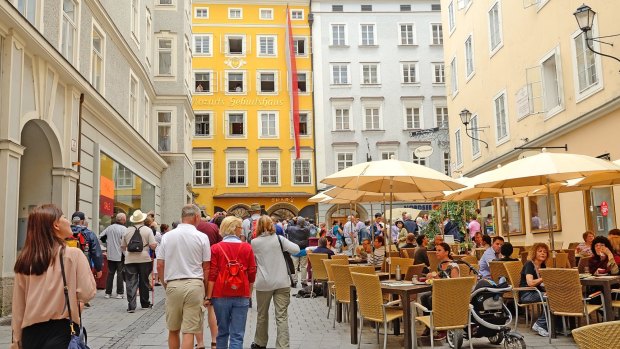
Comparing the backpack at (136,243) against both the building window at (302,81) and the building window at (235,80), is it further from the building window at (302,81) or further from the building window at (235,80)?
the building window at (302,81)

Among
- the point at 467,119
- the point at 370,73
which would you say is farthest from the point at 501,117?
the point at 370,73

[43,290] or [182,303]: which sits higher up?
[43,290]

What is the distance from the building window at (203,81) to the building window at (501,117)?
79.5 ft

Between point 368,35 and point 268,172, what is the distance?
1214cm

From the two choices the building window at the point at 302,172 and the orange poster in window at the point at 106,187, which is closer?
Answer: the orange poster in window at the point at 106,187

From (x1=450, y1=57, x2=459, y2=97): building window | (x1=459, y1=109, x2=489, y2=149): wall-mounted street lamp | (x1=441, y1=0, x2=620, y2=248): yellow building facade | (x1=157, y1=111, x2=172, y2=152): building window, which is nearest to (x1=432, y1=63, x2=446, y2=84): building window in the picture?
(x1=450, y1=57, x2=459, y2=97): building window

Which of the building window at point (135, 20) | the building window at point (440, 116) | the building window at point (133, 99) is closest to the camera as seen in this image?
the building window at point (133, 99)

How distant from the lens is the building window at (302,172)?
41.9m

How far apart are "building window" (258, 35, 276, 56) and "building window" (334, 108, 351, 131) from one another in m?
6.24

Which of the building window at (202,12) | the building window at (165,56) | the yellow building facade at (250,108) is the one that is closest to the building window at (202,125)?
the yellow building facade at (250,108)

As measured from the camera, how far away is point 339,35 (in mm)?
43125

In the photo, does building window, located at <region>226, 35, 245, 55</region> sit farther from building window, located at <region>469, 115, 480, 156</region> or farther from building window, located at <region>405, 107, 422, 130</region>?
building window, located at <region>469, 115, 480, 156</region>

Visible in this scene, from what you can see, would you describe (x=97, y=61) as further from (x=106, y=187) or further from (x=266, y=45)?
(x=266, y=45)

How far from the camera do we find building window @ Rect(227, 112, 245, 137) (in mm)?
42281
